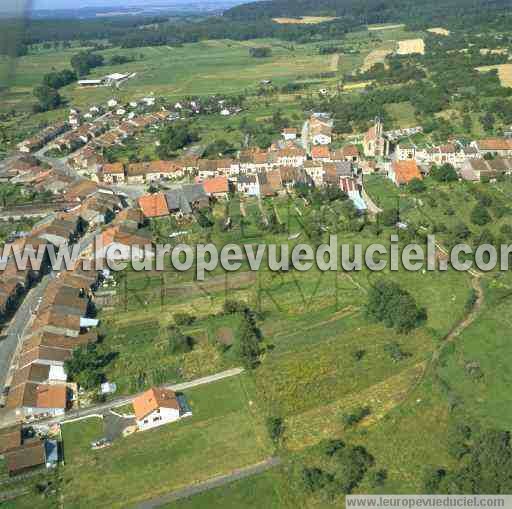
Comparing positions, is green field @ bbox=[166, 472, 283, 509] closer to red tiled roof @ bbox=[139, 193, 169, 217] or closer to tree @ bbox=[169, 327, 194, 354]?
tree @ bbox=[169, 327, 194, 354]

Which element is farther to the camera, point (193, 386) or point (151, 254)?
point (151, 254)

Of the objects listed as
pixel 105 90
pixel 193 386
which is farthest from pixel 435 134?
pixel 105 90

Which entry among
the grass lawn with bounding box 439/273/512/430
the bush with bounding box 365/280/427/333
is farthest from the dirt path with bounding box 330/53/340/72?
the grass lawn with bounding box 439/273/512/430

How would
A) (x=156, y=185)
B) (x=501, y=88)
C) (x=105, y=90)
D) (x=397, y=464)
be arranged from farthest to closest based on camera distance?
(x=105, y=90)
(x=501, y=88)
(x=156, y=185)
(x=397, y=464)

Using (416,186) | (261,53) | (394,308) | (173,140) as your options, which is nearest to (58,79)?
(261,53)

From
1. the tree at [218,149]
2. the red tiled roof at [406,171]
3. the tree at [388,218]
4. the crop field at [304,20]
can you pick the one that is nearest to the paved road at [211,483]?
the tree at [388,218]

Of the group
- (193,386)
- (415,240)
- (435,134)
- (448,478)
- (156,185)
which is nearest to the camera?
(448,478)

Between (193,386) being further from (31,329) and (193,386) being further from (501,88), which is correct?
(501,88)

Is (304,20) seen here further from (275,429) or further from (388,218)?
(275,429)
